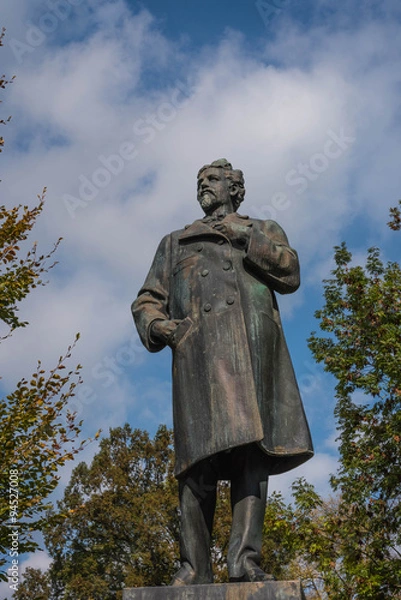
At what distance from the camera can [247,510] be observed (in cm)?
427

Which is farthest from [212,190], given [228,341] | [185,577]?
[185,577]

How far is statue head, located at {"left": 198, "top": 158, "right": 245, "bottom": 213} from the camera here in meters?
5.12

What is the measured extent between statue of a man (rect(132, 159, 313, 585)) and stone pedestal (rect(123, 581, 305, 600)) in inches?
5.9

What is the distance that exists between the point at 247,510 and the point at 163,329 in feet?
3.95

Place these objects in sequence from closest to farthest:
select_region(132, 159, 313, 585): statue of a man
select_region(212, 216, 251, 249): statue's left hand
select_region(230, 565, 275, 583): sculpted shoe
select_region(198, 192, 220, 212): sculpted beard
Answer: select_region(230, 565, 275, 583): sculpted shoe
select_region(132, 159, 313, 585): statue of a man
select_region(212, 216, 251, 249): statue's left hand
select_region(198, 192, 220, 212): sculpted beard

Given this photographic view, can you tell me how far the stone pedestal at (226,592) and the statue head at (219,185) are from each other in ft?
8.09

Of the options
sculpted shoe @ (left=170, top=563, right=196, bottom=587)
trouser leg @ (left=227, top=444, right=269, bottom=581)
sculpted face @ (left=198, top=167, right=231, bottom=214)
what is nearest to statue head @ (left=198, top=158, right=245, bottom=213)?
sculpted face @ (left=198, top=167, right=231, bottom=214)

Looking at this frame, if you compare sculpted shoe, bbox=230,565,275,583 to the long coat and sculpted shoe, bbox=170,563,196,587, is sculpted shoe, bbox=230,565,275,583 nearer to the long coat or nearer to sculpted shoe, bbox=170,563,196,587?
sculpted shoe, bbox=170,563,196,587

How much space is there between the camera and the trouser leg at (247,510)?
409 cm

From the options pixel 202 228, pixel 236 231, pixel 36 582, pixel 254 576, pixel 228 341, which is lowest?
pixel 254 576

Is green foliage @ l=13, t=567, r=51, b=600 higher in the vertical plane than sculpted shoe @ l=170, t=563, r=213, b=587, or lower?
higher

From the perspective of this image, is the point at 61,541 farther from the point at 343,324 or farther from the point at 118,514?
the point at 343,324

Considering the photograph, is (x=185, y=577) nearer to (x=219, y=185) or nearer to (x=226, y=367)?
(x=226, y=367)

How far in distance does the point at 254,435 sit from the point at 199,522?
611 mm
